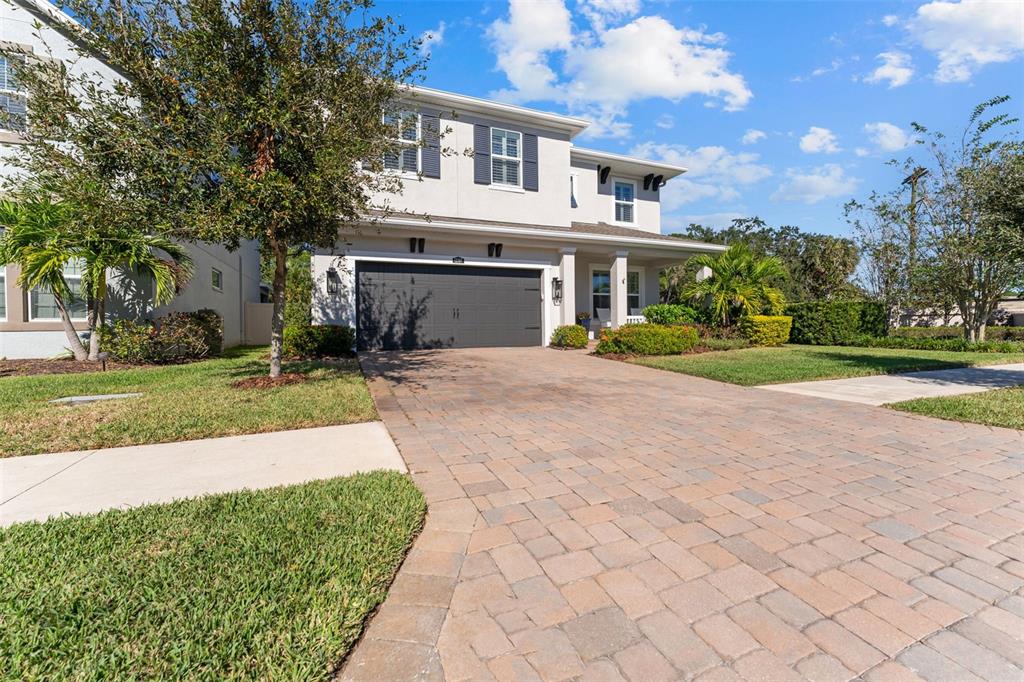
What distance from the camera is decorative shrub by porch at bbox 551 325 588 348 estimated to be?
13547 millimetres

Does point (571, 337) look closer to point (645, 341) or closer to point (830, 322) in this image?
point (645, 341)

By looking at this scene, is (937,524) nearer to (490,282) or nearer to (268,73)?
(268,73)

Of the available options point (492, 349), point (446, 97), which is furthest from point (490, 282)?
point (446, 97)

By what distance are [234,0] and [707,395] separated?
831 centimetres

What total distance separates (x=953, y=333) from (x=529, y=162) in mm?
17217

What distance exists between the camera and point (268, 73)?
591 cm

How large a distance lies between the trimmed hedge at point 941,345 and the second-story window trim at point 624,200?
8.71m

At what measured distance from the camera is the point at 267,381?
702 centimetres

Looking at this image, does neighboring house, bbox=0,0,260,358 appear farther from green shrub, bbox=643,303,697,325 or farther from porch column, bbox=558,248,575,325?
green shrub, bbox=643,303,697,325

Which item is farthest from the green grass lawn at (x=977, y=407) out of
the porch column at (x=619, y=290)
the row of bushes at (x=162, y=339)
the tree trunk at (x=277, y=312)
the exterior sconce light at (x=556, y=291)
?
the row of bushes at (x=162, y=339)

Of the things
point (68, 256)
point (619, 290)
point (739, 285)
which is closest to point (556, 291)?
point (619, 290)

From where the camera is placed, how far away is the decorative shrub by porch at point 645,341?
38.1 ft

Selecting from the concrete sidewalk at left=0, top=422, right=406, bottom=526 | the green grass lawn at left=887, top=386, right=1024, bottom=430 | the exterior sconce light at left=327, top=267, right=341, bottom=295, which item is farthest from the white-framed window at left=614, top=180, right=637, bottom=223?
the concrete sidewalk at left=0, top=422, right=406, bottom=526

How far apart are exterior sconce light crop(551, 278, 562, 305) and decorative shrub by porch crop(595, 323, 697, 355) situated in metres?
2.56
